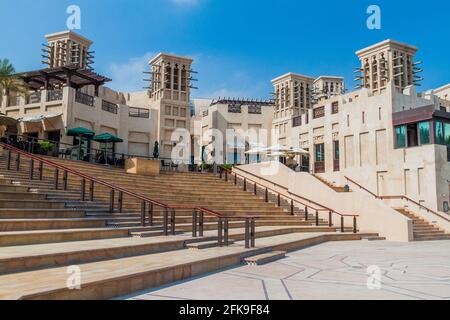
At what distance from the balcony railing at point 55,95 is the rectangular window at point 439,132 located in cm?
2565

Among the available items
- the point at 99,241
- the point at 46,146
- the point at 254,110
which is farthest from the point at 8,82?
the point at 99,241

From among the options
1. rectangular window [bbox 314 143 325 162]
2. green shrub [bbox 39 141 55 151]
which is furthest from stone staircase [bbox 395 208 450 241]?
green shrub [bbox 39 141 55 151]

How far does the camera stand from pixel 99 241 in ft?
27.9

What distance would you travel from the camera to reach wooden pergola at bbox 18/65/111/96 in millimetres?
29969

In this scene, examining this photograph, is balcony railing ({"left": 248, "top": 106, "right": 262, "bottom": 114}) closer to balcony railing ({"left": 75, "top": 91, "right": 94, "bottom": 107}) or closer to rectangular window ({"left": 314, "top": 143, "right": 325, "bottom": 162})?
rectangular window ({"left": 314, "top": 143, "right": 325, "bottom": 162})

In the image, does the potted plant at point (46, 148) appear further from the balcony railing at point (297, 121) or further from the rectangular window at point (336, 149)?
the balcony railing at point (297, 121)

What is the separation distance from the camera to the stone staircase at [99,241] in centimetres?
539

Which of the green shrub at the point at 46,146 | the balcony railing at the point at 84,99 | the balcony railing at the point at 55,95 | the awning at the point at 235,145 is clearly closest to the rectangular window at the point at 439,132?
the awning at the point at 235,145

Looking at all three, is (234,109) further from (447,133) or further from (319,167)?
(447,133)

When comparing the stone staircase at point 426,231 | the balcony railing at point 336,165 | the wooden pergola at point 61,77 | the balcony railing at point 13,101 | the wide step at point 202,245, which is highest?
the wooden pergola at point 61,77

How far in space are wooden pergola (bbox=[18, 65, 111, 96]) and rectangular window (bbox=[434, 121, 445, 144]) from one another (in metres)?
25.4

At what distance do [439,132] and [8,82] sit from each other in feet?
101

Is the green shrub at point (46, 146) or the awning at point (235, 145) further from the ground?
the awning at point (235, 145)
